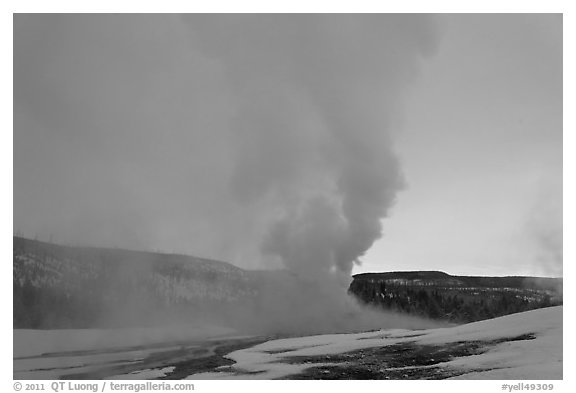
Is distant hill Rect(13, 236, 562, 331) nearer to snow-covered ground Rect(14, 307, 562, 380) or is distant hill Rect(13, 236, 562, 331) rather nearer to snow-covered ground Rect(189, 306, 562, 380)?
snow-covered ground Rect(14, 307, 562, 380)

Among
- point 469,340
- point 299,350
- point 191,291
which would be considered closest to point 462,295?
point 469,340

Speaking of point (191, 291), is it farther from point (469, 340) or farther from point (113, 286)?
point (469, 340)

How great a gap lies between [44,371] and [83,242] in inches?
482

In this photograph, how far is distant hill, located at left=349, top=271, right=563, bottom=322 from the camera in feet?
62.4

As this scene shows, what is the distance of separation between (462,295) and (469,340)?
15.9ft

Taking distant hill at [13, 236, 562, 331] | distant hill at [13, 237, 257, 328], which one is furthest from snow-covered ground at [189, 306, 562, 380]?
distant hill at [13, 237, 257, 328]

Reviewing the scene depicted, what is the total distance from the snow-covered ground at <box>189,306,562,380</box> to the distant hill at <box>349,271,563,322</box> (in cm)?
146

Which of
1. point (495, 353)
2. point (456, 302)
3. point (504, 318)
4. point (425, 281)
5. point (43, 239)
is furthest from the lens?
point (43, 239)

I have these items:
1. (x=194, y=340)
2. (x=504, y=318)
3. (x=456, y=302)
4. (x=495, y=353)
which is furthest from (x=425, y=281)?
(x=194, y=340)

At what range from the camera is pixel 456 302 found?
20.2 metres

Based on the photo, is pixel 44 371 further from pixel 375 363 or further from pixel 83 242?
pixel 83 242

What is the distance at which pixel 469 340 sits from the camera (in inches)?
620

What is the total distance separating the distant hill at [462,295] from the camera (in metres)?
19.0
